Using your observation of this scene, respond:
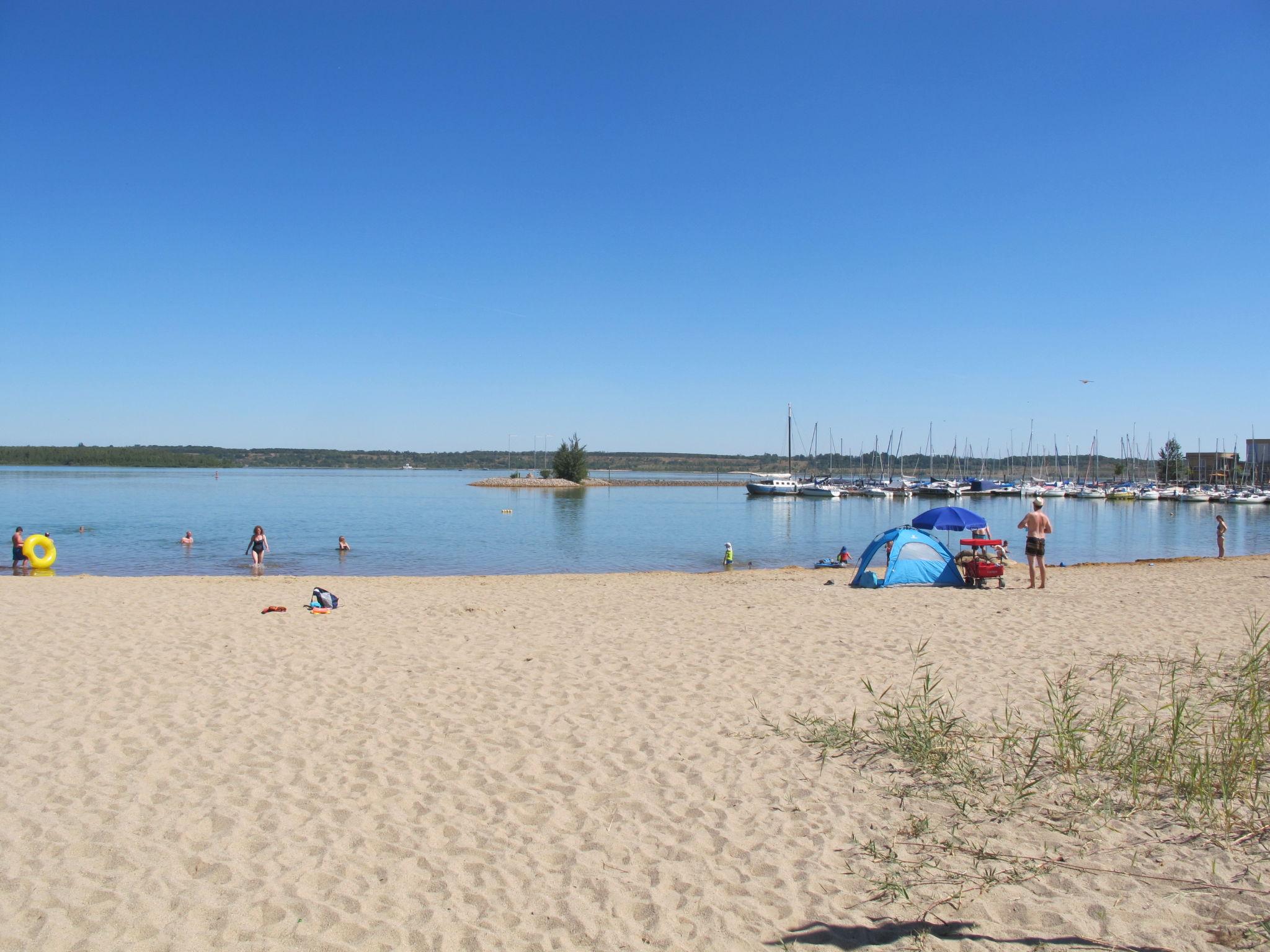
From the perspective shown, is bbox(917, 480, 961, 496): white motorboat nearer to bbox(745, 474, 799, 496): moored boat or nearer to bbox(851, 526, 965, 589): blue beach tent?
bbox(745, 474, 799, 496): moored boat

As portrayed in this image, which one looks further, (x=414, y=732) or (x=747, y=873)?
(x=414, y=732)

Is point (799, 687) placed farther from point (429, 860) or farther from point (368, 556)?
point (368, 556)

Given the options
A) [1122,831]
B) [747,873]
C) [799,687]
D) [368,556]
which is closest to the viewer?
[747,873]

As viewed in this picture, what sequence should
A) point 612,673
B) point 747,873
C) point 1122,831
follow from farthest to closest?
point 612,673 < point 1122,831 < point 747,873

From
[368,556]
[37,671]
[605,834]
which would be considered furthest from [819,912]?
[368,556]

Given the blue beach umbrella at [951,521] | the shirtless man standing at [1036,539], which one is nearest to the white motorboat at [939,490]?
the blue beach umbrella at [951,521]

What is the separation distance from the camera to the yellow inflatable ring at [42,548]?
2130cm

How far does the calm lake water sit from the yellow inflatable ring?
77 centimetres

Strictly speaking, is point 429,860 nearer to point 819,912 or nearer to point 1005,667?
point 819,912

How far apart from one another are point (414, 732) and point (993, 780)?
4.51 metres

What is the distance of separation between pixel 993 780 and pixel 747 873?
86.2 inches

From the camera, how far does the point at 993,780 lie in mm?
5375

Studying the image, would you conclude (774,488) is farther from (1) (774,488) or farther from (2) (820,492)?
(2) (820,492)

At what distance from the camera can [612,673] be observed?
27.5 ft
